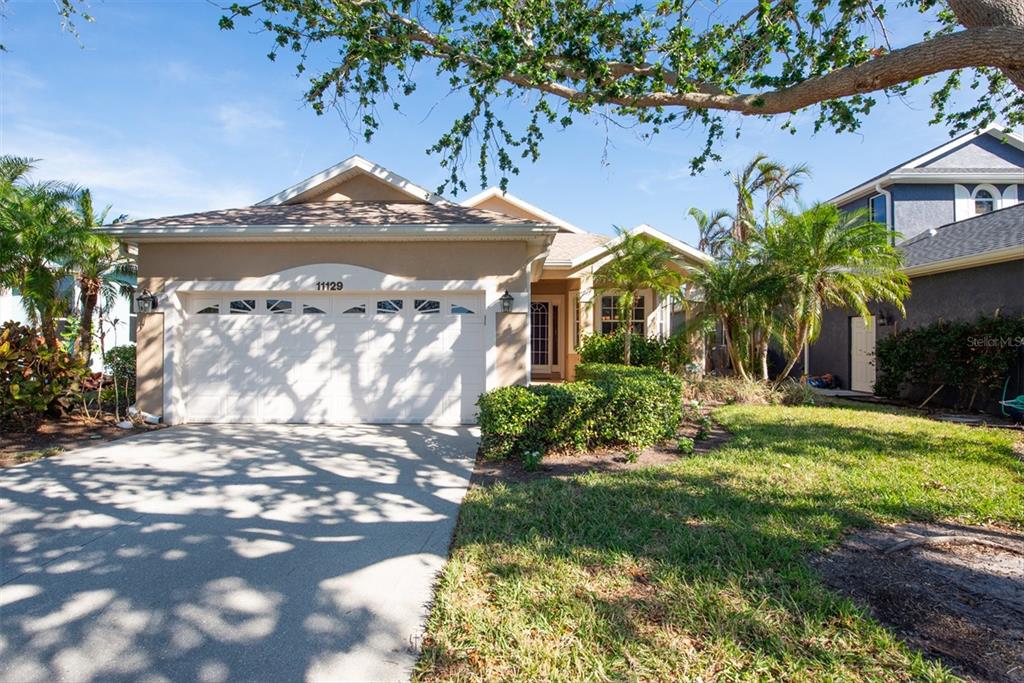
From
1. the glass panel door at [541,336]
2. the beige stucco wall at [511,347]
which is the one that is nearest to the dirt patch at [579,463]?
the beige stucco wall at [511,347]

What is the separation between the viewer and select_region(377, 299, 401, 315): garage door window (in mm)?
9008

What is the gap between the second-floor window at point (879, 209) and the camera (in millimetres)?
17703

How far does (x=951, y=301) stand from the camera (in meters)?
11.8

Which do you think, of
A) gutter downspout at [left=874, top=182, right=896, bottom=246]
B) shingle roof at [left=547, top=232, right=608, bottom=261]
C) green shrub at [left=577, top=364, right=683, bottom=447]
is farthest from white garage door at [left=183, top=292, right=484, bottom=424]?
gutter downspout at [left=874, top=182, right=896, bottom=246]

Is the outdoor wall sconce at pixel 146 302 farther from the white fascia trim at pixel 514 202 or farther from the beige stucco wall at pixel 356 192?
the white fascia trim at pixel 514 202

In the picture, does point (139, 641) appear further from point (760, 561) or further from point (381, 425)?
point (381, 425)

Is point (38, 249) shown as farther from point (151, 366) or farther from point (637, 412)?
point (637, 412)

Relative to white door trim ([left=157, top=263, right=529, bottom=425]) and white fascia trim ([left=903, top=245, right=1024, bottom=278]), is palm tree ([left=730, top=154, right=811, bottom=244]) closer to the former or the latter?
white fascia trim ([left=903, top=245, right=1024, bottom=278])

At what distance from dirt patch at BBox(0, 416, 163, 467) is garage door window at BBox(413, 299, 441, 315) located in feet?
15.7

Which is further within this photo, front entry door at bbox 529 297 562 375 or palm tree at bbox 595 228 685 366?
front entry door at bbox 529 297 562 375

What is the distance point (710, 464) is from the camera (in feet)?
20.6

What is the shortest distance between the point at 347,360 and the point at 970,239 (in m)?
14.3

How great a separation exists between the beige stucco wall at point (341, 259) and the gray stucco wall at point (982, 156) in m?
17.0

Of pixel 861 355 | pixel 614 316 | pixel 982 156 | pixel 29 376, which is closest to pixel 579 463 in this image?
pixel 29 376
